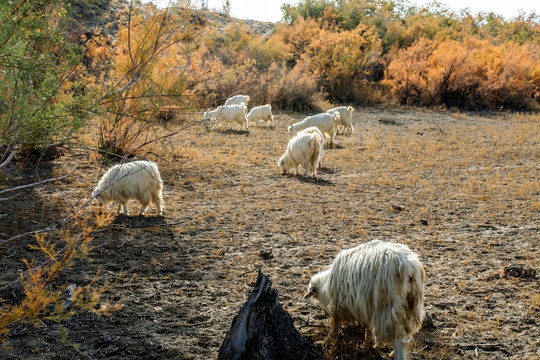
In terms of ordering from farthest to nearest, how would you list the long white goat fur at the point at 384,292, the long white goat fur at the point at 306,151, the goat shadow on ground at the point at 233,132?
the goat shadow on ground at the point at 233,132
the long white goat fur at the point at 306,151
the long white goat fur at the point at 384,292

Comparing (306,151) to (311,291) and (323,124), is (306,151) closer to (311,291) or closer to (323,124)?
(323,124)

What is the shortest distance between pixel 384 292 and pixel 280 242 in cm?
299

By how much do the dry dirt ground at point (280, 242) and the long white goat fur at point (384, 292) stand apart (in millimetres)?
367

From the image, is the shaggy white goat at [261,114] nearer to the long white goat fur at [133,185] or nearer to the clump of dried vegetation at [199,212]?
the clump of dried vegetation at [199,212]

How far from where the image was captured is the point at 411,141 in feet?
49.1

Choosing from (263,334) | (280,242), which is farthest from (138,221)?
(263,334)

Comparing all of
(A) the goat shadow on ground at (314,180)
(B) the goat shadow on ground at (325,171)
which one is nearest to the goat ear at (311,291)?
(A) the goat shadow on ground at (314,180)

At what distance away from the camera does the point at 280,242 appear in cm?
643

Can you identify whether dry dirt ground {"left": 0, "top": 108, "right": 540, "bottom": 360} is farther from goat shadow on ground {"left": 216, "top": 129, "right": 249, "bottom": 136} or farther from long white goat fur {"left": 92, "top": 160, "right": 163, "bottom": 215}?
goat shadow on ground {"left": 216, "top": 129, "right": 249, "bottom": 136}

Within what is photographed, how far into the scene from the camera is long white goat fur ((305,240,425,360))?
11.5 feet

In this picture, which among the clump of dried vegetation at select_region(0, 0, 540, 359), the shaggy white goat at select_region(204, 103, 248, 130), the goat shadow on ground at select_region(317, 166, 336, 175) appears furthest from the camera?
the shaggy white goat at select_region(204, 103, 248, 130)

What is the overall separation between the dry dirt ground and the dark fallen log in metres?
0.44

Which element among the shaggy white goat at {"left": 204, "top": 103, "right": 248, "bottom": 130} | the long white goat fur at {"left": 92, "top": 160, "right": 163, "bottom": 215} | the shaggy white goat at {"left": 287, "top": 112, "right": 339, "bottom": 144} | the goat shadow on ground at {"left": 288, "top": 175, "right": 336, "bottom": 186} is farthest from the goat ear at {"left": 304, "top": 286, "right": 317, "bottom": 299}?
the shaggy white goat at {"left": 204, "top": 103, "right": 248, "bottom": 130}

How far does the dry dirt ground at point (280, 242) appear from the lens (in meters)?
3.98
